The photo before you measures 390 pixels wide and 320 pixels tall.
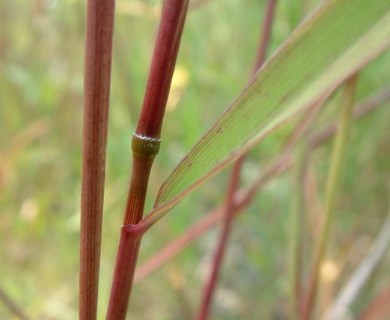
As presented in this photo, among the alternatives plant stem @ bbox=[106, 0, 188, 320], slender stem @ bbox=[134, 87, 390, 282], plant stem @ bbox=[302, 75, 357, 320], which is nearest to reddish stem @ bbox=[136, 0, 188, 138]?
plant stem @ bbox=[106, 0, 188, 320]

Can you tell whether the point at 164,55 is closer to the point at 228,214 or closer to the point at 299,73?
the point at 299,73

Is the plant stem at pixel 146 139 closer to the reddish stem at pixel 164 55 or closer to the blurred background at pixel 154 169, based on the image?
the reddish stem at pixel 164 55

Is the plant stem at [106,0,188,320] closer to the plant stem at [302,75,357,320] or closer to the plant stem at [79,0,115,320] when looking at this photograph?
the plant stem at [79,0,115,320]

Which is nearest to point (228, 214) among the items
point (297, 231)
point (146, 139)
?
point (297, 231)

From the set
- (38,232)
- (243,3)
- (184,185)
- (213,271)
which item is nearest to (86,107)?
(184,185)

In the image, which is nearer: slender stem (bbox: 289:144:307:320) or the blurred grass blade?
the blurred grass blade

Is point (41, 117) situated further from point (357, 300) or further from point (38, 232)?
point (357, 300)
